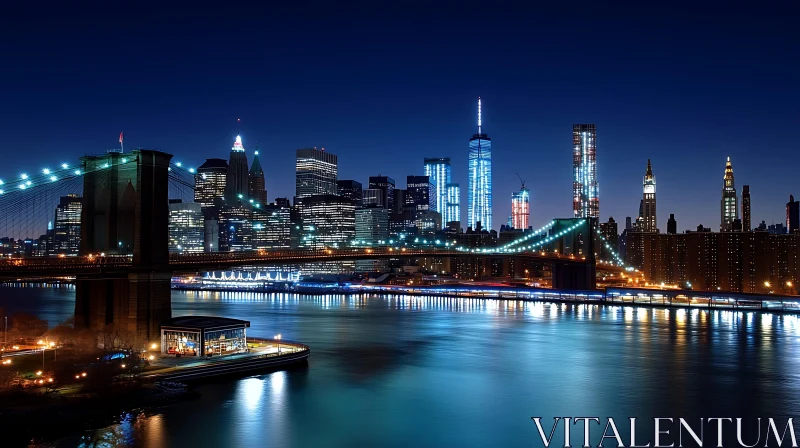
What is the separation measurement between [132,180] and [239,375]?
328 inches

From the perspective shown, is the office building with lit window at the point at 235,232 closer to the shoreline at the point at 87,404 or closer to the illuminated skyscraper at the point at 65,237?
the illuminated skyscraper at the point at 65,237

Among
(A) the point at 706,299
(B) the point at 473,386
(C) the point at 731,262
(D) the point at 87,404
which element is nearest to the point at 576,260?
(A) the point at 706,299

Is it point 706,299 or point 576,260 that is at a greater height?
point 576,260

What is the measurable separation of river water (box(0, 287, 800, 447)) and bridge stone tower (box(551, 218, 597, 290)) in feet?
71.9

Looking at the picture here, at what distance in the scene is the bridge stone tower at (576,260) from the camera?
210 feet

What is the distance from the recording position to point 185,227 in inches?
3388

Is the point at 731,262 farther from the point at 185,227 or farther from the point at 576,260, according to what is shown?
the point at 185,227

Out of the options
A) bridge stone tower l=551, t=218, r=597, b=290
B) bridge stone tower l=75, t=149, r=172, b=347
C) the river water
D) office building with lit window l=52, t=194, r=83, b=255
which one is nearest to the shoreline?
the river water

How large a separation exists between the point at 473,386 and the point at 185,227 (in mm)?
68519

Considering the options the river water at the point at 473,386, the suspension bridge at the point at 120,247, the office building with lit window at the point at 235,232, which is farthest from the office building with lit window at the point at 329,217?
the suspension bridge at the point at 120,247

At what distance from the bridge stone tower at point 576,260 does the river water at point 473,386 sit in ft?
71.9

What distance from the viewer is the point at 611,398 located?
21.4m

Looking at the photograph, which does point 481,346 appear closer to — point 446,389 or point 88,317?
point 446,389

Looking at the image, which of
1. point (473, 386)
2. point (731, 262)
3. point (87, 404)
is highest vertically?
point (731, 262)
